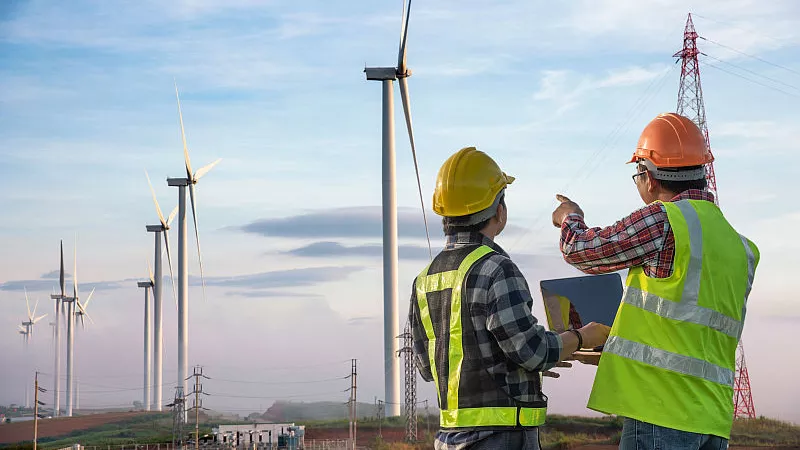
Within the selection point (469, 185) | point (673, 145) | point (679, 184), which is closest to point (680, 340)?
point (679, 184)

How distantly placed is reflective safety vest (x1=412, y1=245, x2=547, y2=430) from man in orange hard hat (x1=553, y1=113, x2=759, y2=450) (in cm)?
47

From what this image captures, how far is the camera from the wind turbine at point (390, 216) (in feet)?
151

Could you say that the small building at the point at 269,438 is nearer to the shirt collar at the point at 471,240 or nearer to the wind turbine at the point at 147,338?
the wind turbine at the point at 147,338

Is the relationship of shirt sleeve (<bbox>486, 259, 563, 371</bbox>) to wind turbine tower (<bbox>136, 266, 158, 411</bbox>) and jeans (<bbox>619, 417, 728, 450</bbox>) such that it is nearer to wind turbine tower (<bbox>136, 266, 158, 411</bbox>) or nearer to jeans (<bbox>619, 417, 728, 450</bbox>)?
jeans (<bbox>619, 417, 728, 450</bbox>)

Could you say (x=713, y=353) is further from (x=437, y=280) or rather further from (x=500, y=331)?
(x=437, y=280)

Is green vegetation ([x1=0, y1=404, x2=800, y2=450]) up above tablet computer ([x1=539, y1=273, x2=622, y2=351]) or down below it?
below

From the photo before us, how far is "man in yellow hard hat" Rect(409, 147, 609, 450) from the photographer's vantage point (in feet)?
16.7

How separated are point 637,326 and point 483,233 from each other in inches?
38.2

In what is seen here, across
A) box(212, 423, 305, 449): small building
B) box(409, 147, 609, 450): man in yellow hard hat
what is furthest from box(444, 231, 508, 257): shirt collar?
box(212, 423, 305, 449): small building

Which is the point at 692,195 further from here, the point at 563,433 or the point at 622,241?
the point at 563,433

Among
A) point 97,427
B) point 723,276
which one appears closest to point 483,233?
point 723,276

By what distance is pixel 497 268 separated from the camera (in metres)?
5.14

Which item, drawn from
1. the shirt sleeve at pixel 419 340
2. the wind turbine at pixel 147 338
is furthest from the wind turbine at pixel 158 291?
the shirt sleeve at pixel 419 340

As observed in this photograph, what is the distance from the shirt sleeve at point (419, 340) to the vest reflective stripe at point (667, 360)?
→ 3.47 feet
